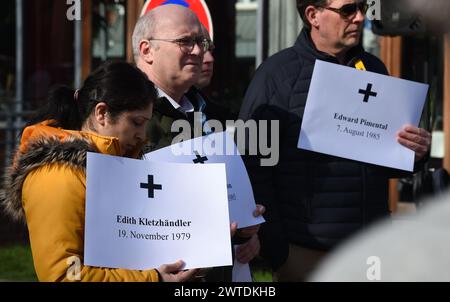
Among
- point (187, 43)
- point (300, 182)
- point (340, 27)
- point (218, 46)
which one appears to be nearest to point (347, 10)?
point (340, 27)

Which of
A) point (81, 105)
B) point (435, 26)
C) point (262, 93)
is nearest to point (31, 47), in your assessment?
point (435, 26)

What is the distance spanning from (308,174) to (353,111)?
0.33 meters

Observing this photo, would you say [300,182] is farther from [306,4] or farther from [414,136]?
[306,4]

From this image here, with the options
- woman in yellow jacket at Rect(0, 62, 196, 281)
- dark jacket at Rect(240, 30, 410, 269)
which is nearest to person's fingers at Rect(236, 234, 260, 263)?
dark jacket at Rect(240, 30, 410, 269)

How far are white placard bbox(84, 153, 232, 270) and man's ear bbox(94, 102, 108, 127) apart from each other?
172mm

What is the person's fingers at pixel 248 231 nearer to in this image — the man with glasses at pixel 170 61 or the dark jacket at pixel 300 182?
the man with glasses at pixel 170 61

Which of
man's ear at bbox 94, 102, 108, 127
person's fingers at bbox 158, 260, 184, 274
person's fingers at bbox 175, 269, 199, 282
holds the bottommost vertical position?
person's fingers at bbox 175, 269, 199, 282

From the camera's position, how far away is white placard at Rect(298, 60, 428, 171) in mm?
4090

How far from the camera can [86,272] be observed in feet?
9.64

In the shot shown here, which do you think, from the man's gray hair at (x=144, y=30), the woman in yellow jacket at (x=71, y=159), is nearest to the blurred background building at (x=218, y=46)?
the man's gray hair at (x=144, y=30)

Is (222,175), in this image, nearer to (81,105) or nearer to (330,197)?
(81,105)

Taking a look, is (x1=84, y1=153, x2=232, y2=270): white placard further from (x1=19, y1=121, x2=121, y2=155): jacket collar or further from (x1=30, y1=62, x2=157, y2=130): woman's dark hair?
(x1=30, y1=62, x2=157, y2=130): woman's dark hair

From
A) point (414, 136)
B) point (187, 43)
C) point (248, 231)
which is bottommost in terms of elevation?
point (248, 231)

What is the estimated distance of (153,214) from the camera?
3064 millimetres
